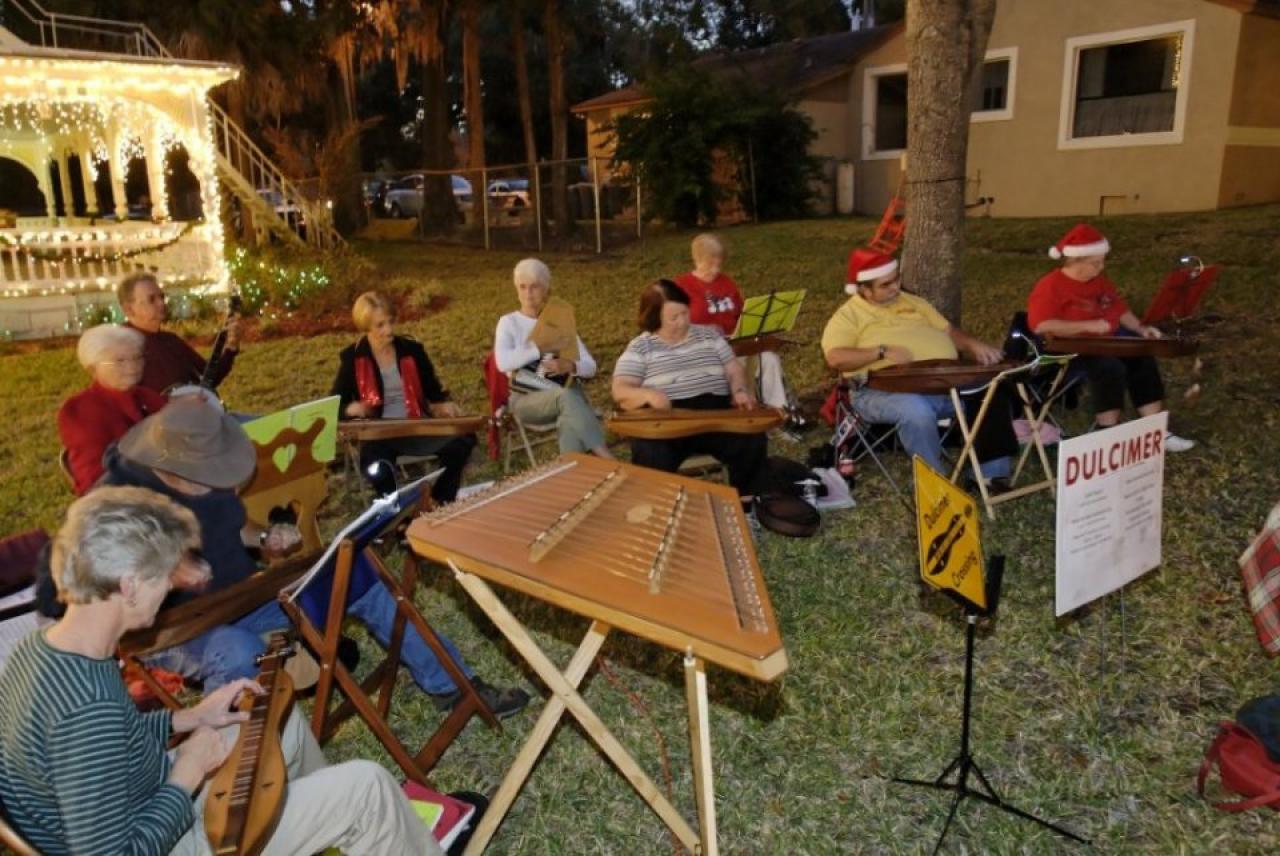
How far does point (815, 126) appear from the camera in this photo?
20.2m

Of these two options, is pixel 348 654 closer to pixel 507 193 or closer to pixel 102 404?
pixel 102 404

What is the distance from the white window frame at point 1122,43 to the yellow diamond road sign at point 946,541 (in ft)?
50.8

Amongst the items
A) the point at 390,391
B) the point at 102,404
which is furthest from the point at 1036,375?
the point at 102,404

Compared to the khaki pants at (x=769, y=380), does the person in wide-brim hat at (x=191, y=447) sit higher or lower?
higher

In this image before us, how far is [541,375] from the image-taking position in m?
5.72

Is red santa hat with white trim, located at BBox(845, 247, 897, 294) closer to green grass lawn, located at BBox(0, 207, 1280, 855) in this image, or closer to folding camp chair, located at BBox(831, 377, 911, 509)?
folding camp chair, located at BBox(831, 377, 911, 509)

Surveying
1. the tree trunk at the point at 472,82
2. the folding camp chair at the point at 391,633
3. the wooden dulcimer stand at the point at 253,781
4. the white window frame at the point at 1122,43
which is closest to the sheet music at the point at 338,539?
the folding camp chair at the point at 391,633

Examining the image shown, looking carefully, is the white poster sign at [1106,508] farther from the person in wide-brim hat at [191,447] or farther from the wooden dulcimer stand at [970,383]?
the person in wide-brim hat at [191,447]

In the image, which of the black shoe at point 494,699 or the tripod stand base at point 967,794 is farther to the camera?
the black shoe at point 494,699

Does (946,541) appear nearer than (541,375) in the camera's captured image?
Yes

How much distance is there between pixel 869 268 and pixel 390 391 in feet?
9.35

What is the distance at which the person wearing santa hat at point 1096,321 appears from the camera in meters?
5.73

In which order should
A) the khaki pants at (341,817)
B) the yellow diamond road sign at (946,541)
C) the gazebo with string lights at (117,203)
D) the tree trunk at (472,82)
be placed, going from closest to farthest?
the khaki pants at (341,817)
the yellow diamond road sign at (946,541)
the gazebo with string lights at (117,203)
the tree trunk at (472,82)

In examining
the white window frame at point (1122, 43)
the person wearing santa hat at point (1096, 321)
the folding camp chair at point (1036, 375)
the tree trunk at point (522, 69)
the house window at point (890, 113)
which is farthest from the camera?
the house window at point (890, 113)
